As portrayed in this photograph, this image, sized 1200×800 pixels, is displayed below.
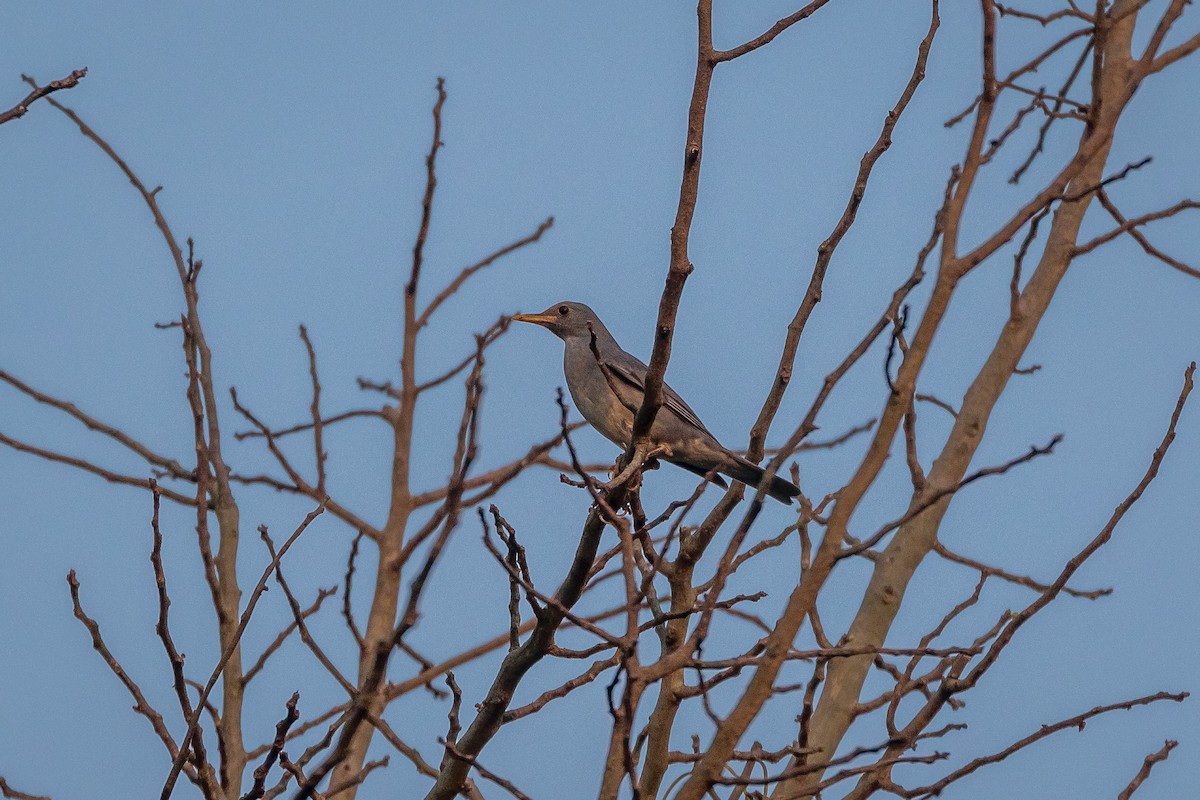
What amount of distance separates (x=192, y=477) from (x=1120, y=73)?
4550mm

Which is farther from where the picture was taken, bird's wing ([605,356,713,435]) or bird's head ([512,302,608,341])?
bird's head ([512,302,608,341])

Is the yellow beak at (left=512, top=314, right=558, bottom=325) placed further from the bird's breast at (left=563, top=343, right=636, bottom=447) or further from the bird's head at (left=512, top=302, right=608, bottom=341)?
the bird's breast at (left=563, top=343, right=636, bottom=447)

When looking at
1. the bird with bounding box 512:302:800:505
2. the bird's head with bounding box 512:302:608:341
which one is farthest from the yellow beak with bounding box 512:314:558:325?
the bird with bounding box 512:302:800:505

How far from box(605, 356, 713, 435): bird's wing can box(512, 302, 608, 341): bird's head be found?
25.7 inches

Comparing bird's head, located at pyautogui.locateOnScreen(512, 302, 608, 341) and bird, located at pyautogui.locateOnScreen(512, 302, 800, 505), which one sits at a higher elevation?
bird's head, located at pyautogui.locateOnScreen(512, 302, 608, 341)

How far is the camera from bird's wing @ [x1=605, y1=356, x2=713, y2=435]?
7.38m

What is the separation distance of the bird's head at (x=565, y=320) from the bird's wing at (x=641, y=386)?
652 mm

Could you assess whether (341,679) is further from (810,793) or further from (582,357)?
(582,357)

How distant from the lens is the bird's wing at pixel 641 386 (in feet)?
24.2

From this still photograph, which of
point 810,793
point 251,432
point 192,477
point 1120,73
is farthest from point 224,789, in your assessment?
point 1120,73

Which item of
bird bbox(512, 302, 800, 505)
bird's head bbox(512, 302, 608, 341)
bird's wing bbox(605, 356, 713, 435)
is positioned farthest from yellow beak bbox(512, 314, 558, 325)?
bird's wing bbox(605, 356, 713, 435)

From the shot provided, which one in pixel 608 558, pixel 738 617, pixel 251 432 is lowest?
pixel 608 558

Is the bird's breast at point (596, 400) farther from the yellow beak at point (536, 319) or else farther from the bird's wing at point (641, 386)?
the yellow beak at point (536, 319)

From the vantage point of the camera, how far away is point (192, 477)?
649 cm
